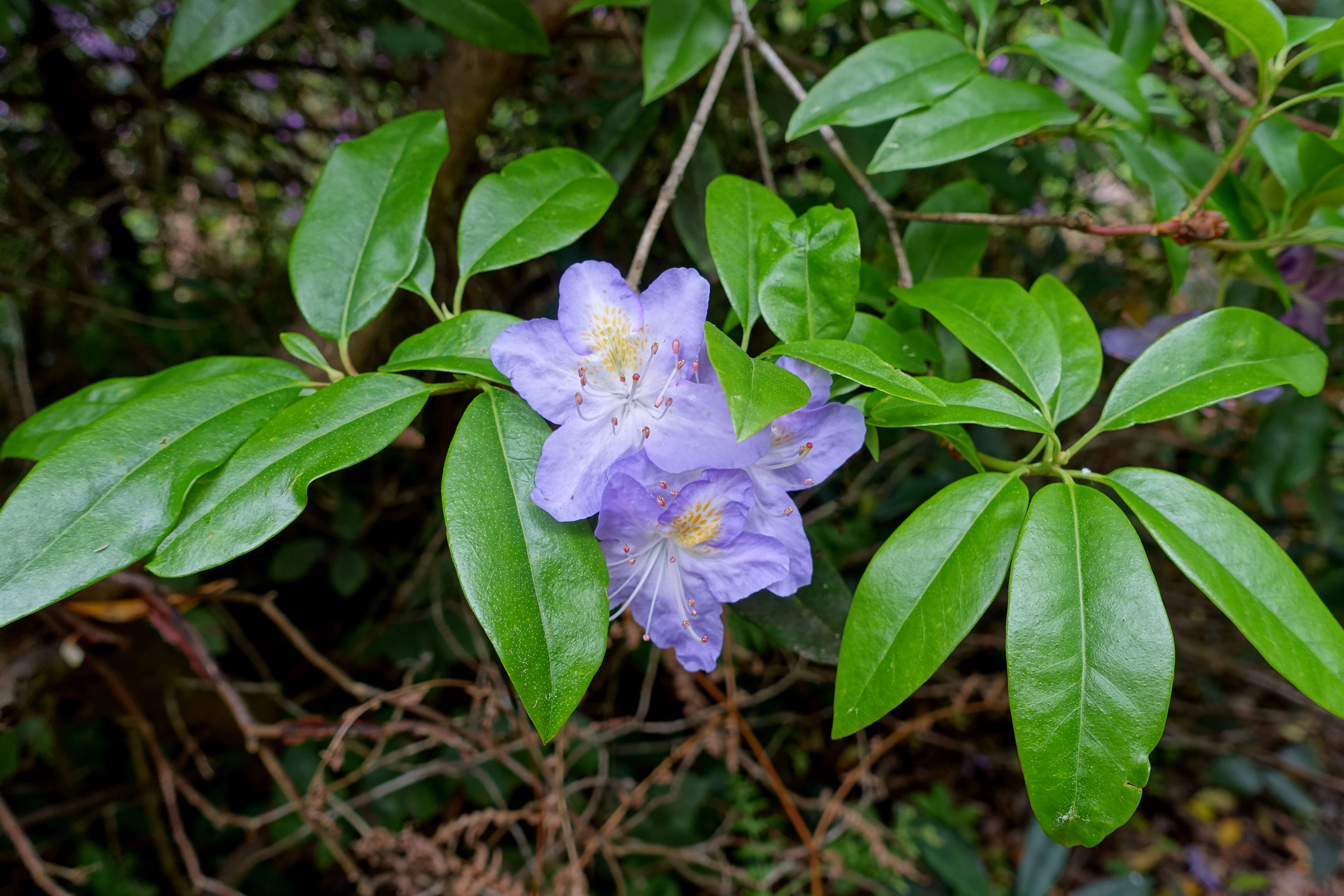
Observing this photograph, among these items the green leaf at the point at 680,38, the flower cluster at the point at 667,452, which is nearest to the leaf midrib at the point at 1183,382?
the flower cluster at the point at 667,452

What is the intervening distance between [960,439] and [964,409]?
0.15 feet

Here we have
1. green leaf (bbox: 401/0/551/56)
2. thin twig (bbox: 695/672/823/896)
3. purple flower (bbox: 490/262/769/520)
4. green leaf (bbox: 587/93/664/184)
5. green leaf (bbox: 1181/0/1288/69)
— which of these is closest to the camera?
purple flower (bbox: 490/262/769/520)

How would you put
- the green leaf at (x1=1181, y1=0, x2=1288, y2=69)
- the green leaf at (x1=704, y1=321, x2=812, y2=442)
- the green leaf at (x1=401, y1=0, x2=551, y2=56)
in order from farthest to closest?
the green leaf at (x1=401, y1=0, x2=551, y2=56)
the green leaf at (x1=1181, y1=0, x2=1288, y2=69)
the green leaf at (x1=704, y1=321, x2=812, y2=442)

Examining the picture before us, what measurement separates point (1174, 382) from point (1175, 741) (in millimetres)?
2085

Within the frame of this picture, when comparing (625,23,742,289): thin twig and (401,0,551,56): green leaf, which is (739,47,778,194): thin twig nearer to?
(625,23,742,289): thin twig

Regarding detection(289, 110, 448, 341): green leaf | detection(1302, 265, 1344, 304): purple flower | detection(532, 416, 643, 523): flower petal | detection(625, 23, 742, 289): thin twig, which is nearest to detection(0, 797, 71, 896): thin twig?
detection(289, 110, 448, 341): green leaf

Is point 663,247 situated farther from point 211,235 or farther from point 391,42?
point 211,235

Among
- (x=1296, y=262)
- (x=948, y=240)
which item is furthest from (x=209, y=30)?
(x=1296, y=262)

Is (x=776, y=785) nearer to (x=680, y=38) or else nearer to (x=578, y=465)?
(x=578, y=465)

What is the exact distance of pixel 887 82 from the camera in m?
0.82

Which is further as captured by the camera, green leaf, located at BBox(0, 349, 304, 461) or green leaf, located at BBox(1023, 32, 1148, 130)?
green leaf, located at BBox(1023, 32, 1148, 130)

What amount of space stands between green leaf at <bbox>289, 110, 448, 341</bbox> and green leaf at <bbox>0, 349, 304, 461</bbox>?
7 cm

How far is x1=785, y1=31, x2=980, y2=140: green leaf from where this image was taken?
78 centimetres

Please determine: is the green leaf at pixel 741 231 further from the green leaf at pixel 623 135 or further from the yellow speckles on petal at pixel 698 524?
the green leaf at pixel 623 135
